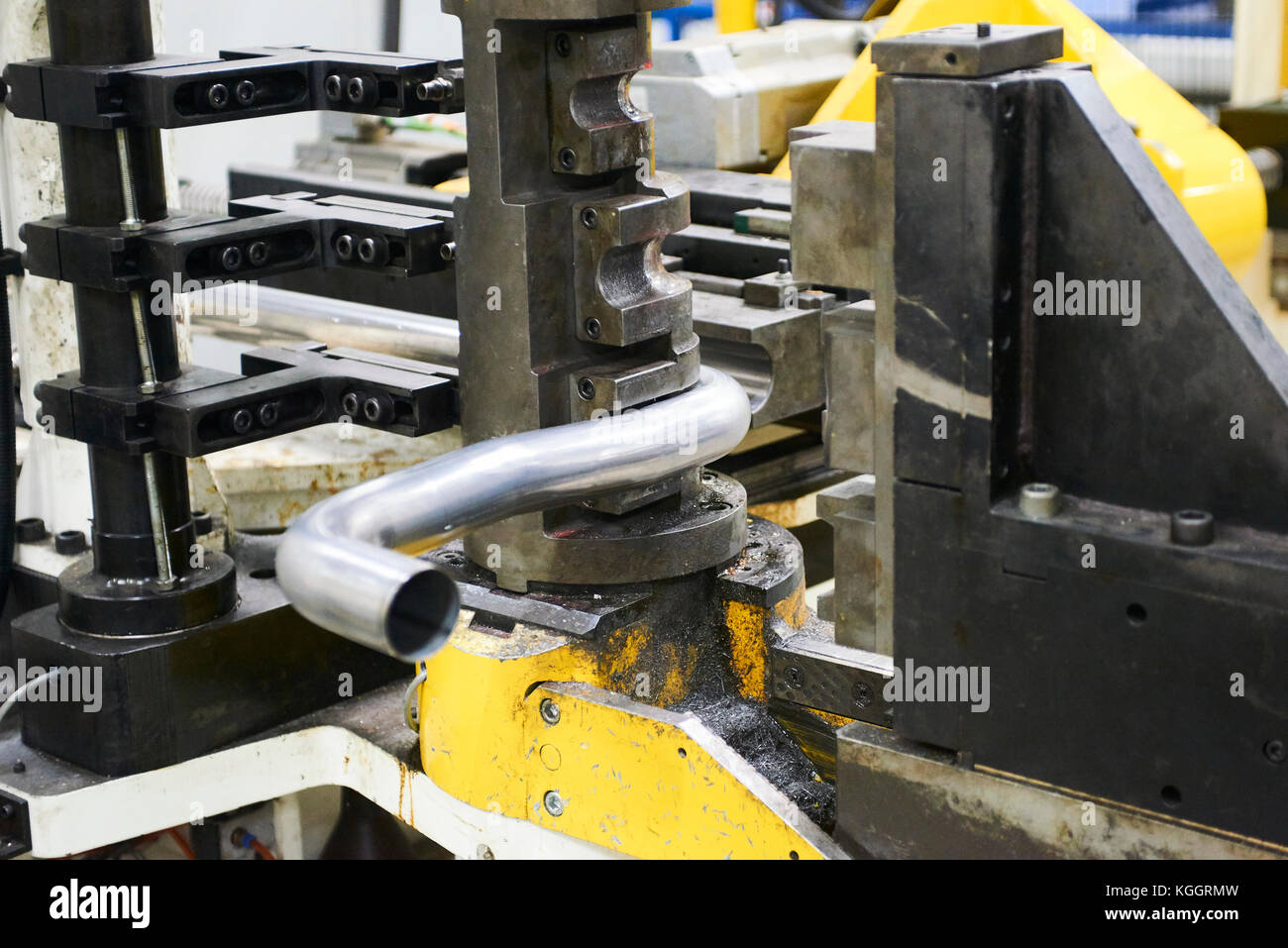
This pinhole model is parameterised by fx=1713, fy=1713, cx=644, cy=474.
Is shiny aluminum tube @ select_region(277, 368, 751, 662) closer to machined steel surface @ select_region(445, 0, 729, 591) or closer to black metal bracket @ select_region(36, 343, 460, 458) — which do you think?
machined steel surface @ select_region(445, 0, 729, 591)

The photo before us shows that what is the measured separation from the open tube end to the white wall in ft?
10.2

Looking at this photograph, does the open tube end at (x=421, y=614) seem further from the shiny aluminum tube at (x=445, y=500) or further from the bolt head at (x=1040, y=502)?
the bolt head at (x=1040, y=502)

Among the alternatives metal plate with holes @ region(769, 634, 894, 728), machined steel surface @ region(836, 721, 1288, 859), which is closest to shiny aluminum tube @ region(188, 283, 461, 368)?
metal plate with holes @ region(769, 634, 894, 728)

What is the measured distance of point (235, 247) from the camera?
1837 millimetres

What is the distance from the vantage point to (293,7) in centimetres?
431

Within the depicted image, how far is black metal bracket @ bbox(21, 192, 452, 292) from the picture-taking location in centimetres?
181

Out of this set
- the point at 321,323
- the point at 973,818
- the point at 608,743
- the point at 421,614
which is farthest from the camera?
the point at 321,323

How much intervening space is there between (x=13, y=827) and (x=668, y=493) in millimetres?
853

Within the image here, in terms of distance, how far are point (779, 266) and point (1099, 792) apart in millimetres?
1148

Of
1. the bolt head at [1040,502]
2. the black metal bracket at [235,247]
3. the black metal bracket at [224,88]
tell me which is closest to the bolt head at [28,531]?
the black metal bracket at [235,247]

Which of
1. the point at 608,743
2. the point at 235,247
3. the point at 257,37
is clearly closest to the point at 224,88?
the point at 235,247

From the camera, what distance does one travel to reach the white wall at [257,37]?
13.8 ft

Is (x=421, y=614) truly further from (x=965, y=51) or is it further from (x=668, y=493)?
(x=668, y=493)

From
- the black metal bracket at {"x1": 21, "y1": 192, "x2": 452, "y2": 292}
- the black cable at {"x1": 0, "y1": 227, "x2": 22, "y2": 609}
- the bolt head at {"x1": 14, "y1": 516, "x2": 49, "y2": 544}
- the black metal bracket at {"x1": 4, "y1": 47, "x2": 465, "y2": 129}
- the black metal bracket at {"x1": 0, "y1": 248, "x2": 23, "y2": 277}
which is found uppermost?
the black metal bracket at {"x1": 4, "y1": 47, "x2": 465, "y2": 129}
